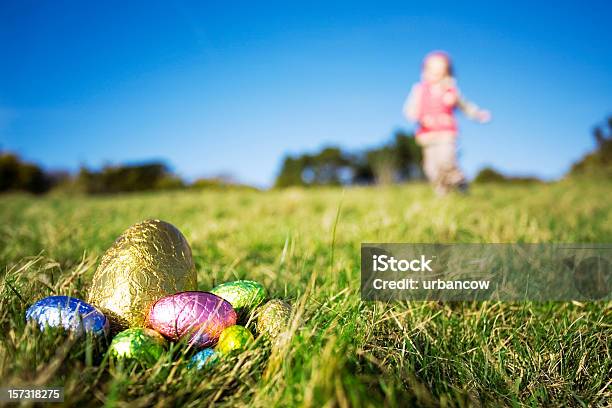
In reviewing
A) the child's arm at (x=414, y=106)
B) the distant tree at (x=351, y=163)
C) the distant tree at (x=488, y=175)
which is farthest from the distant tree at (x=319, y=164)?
the child's arm at (x=414, y=106)

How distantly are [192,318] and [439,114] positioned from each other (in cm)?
670

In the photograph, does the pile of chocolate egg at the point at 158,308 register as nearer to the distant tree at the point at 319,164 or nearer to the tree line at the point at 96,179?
the tree line at the point at 96,179

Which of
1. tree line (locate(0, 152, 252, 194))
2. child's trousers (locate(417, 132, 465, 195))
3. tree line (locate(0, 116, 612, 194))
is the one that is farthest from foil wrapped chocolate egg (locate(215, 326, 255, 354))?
tree line (locate(0, 152, 252, 194))

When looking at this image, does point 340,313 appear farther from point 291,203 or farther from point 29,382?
point 291,203

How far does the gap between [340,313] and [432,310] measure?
2.07ft

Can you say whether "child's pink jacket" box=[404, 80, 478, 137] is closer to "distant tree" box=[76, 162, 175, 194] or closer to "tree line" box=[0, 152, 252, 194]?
"tree line" box=[0, 152, 252, 194]

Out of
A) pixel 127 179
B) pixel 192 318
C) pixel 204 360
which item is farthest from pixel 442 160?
pixel 127 179

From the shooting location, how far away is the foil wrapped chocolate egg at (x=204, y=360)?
107 cm

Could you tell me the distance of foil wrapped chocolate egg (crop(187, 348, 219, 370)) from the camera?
107cm

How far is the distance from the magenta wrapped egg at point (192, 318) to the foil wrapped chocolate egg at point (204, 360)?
3.3 inches

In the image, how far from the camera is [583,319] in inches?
64.6

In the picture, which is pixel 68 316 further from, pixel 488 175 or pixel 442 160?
pixel 488 175

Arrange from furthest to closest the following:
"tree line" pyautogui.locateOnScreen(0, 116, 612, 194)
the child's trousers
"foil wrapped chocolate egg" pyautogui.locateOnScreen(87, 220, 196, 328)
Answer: "tree line" pyautogui.locateOnScreen(0, 116, 612, 194)
the child's trousers
"foil wrapped chocolate egg" pyautogui.locateOnScreen(87, 220, 196, 328)

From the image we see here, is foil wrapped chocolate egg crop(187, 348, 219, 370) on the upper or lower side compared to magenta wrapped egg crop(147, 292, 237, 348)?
lower
